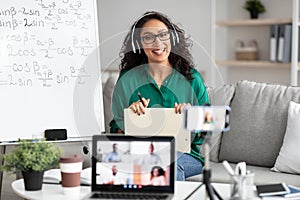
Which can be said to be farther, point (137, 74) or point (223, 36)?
point (223, 36)

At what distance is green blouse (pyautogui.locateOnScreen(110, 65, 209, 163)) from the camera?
2830 millimetres

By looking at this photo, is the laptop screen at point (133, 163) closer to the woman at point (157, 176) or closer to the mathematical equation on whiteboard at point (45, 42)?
the woman at point (157, 176)

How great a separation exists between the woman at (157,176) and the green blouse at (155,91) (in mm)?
546

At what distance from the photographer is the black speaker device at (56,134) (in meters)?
3.42

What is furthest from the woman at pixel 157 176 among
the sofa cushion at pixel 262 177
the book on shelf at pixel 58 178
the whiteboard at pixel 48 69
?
the whiteboard at pixel 48 69

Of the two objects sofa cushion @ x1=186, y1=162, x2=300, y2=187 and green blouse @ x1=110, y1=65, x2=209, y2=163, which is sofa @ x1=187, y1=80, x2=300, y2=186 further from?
green blouse @ x1=110, y1=65, x2=209, y2=163

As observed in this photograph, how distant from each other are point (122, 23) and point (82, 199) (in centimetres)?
376

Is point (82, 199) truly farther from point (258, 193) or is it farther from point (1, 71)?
point (1, 71)

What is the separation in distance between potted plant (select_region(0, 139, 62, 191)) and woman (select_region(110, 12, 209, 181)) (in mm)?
513

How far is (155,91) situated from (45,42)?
0.89 metres

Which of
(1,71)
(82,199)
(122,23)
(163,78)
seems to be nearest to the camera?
(82,199)

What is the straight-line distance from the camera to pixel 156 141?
228 cm

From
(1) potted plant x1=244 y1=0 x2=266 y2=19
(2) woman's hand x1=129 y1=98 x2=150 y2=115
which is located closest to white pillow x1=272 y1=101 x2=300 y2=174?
(2) woman's hand x1=129 y1=98 x2=150 y2=115

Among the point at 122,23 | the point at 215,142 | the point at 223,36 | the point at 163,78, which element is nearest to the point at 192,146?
the point at 163,78
